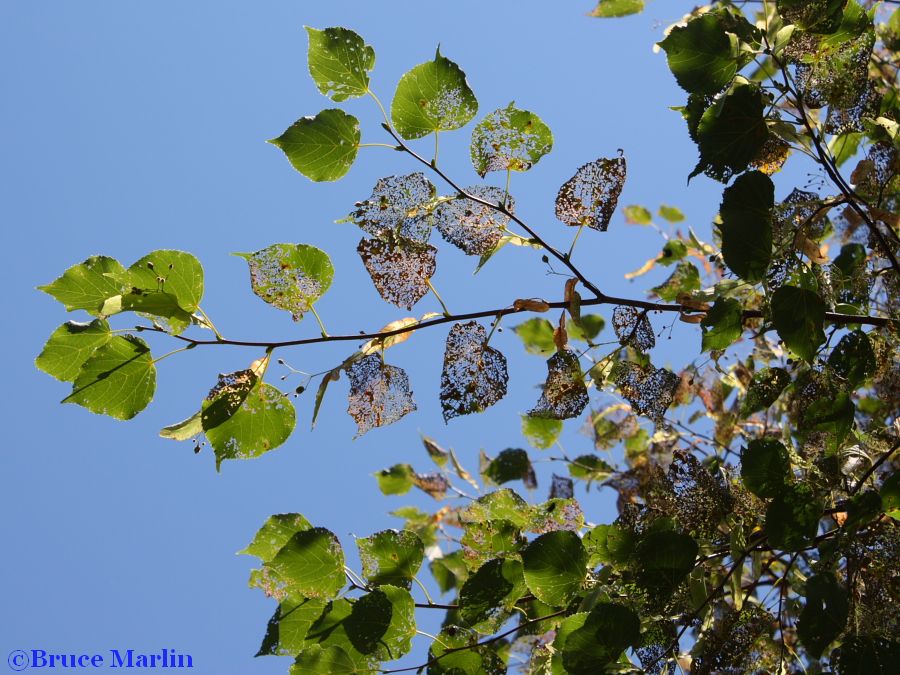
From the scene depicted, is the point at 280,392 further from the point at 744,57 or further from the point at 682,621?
the point at 744,57

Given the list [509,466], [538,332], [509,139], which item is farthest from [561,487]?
[509,139]

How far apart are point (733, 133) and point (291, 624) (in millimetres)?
1133

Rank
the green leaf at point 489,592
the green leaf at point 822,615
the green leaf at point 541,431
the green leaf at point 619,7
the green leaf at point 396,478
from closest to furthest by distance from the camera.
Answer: the green leaf at point 822,615
the green leaf at point 489,592
the green leaf at point 619,7
the green leaf at point 541,431
the green leaf at point 396,478

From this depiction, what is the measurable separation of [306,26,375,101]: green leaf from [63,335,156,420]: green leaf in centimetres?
54

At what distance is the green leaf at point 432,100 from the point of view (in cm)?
122

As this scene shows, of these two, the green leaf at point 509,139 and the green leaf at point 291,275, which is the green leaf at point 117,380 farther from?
the green leaf at point 509,139

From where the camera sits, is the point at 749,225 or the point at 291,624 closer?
the point at 749,225

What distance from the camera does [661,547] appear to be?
117 cm

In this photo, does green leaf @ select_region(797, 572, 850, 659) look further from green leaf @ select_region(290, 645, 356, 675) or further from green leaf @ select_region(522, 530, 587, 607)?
green leaf @ select_region(290, 645, 356, 675)

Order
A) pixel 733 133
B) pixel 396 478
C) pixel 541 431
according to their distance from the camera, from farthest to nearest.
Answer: pixel 396 478, pixel 541 431, pixel 733 133

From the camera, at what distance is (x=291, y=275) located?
127cm

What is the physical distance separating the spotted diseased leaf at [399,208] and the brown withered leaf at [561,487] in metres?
1.06

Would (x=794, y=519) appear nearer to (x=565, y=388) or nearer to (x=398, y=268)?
(x=565, y=388)

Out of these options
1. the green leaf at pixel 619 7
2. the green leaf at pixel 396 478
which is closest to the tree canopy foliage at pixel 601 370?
the green leaf at pixel 619 7
